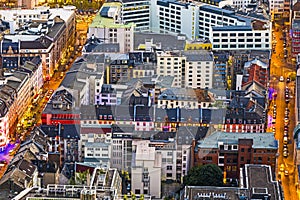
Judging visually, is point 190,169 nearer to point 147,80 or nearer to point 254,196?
point 254,196

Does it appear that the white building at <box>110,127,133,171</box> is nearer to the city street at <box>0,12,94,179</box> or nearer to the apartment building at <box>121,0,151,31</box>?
the city street at <box>0,12,94,179</box>

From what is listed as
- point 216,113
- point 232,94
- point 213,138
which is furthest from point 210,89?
point 213,138

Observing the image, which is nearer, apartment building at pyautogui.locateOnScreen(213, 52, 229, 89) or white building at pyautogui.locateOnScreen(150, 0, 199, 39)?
apartment building at pyautogui.locateOnScreen(213, 52, 229, 89)

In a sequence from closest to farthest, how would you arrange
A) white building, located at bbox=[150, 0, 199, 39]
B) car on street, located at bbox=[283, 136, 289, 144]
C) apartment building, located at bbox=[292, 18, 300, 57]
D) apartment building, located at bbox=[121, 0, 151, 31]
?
car on street, located at bbox=[283, 136, 289, 144] → apartment building, located at bbox=[292, 18, 300, 57] → white building, located at bbox=[150, 0, 199, 39] → apartment building, located at bbox=[121, 0, 151, 31]

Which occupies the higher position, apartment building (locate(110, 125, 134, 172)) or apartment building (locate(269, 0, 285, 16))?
apartment building (locate(269, 0, 285, 16))

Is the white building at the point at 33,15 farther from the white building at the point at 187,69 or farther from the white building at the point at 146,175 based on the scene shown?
the white building at the point at 146,175

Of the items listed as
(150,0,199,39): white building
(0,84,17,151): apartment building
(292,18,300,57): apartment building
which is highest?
(150,0,199,39): white building

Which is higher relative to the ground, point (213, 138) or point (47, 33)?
point (47, 33)

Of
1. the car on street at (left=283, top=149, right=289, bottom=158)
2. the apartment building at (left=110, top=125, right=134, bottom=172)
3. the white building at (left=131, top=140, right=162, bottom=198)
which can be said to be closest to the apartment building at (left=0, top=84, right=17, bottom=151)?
the apartment building at (left=110, top=125, right=134, bottom=172)
